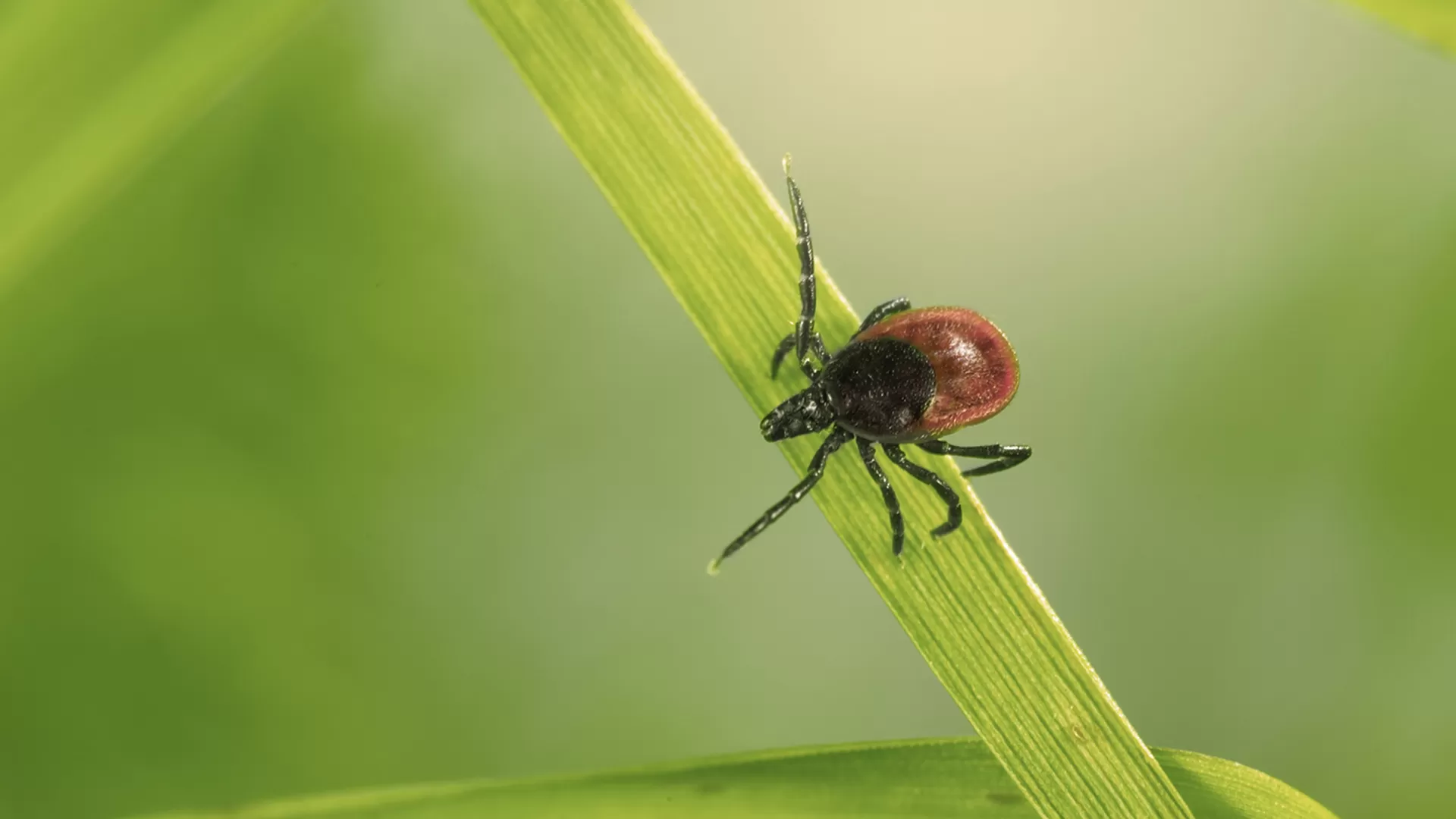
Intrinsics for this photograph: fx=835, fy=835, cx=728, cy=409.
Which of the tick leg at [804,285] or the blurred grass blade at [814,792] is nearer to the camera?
the blurred grass blade at [814,792]

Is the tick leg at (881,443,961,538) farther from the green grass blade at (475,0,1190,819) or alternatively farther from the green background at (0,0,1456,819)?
the green background at (0,0,1456,819)

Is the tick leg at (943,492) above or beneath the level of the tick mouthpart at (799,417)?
Result: beneath

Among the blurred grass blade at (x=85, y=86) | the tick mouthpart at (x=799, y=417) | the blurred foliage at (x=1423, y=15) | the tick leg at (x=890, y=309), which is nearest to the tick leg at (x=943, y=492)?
the tick mouthpart at (x=799, y=417)

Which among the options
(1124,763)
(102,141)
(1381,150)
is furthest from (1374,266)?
(102,141)

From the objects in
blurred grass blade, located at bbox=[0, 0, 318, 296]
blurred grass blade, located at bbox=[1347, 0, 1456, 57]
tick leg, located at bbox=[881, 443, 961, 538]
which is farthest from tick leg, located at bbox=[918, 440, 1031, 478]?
blurred grass blade, located at bbox=[0, 0, 318, 296]

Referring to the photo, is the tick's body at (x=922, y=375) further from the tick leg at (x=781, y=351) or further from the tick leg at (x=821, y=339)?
the tick leg at (x=781, y=351)

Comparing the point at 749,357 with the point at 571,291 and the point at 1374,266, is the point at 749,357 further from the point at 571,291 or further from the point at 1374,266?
the point at 1374,266

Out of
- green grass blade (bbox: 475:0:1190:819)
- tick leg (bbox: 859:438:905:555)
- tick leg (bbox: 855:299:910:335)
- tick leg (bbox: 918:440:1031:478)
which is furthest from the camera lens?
tick leg (bbox: 855:299:910:335)

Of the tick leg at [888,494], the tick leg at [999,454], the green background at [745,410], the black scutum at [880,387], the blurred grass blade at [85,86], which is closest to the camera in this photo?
the tick leg at [888,494]
